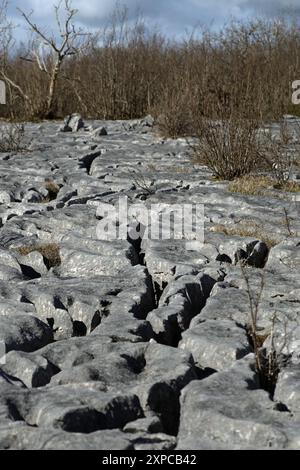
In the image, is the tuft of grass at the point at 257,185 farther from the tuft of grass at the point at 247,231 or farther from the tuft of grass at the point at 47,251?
the tuft of grass at the point at 47,251

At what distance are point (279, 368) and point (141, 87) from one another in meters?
13.3

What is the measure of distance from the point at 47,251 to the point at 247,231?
1436mm

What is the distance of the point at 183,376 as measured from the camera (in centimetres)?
298

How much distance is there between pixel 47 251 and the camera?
5.25 metres

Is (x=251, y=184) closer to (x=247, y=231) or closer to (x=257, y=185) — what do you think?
(x=257, y=185)

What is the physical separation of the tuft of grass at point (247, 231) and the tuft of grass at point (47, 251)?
45.6 inches

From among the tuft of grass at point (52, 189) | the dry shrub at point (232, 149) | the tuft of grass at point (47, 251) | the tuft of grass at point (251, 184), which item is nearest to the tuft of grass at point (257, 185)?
the tuft of grass at point (251, 184)

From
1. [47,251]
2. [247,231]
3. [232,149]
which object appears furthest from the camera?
[232,149]

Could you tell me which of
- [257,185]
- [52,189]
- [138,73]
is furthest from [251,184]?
[138,73]

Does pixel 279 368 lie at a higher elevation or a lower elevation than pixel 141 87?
lower

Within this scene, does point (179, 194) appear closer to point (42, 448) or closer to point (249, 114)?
point (249, 114)

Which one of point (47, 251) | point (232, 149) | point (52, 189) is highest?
point (232, 149)

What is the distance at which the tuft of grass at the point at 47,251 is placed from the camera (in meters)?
5.09
